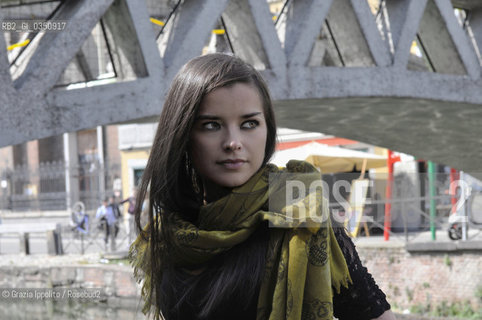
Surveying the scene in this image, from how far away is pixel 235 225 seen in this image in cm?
171

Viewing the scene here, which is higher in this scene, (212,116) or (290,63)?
(290,63)

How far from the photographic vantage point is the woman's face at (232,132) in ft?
5.72

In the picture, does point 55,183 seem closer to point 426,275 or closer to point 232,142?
point 426,275

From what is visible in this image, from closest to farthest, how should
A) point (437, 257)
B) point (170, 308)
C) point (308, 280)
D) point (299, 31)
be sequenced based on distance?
point (308, 280) → point (170, 308) → point (299, 31) → point (437, 257)

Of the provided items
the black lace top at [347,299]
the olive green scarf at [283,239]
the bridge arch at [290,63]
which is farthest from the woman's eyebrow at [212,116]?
the bridge arch at [290,63]

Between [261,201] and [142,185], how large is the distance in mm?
352

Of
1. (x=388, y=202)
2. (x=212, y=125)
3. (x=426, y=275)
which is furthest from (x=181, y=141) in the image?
(x=388, y=202)

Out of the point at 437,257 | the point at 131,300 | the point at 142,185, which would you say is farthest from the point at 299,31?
the point at 131,300

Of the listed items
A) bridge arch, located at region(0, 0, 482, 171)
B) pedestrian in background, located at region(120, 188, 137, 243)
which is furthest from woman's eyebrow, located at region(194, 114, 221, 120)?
pedestrian in background, located at region(120, 188, 137, 243)

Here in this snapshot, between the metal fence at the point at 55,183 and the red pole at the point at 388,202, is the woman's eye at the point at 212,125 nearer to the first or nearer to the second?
the red pole at the point at 388,202

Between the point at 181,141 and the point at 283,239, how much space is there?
0.34 meters

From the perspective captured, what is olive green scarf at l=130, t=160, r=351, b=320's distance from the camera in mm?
1620

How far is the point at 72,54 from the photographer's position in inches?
183

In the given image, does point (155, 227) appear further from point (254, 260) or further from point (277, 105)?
point (277, 105)
